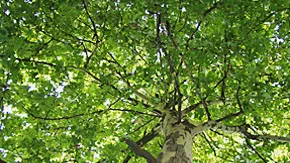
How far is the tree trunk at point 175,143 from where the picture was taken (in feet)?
13.7

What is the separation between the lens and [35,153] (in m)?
4.85

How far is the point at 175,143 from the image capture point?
4.50 m

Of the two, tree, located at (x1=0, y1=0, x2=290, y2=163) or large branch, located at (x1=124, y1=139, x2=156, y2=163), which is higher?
tree, located at (x1=0, y1=0, x2=290, y2=163)

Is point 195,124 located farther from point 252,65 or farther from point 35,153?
point 35,153

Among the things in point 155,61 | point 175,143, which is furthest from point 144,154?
point 155,61

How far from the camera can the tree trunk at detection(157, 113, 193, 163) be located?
164 inches

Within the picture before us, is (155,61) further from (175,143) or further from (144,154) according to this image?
(144,154)

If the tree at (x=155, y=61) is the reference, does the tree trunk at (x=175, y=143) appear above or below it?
below

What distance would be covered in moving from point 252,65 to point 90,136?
273cm

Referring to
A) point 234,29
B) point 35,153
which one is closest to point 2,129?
point 35,153

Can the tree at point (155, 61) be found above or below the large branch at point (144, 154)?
above

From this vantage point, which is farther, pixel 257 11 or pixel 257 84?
pixel 257 11

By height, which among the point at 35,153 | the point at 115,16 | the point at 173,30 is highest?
the point at 115,16

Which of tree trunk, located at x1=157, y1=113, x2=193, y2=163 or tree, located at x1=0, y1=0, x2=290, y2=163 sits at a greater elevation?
tree, located at x1=0, y1=0, x2=290, y2=163
